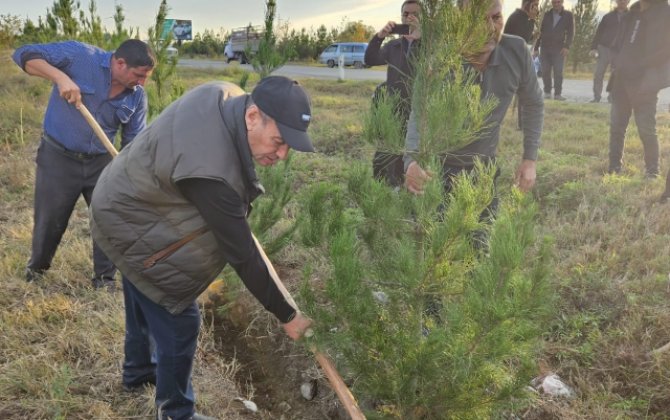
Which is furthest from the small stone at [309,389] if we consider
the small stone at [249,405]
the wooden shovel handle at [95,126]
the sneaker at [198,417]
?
the wooden shovel handle at [95,126]

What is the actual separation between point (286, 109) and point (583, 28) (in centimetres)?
2580

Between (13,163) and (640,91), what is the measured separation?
6820 millimetres

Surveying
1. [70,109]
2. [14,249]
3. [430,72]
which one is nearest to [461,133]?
[430,72]

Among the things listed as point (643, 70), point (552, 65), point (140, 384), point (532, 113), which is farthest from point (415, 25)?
point (552, 65)

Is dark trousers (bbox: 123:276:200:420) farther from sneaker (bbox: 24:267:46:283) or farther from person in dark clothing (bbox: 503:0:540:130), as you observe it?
person in dark clothing (bbox: 503:0:540:130)

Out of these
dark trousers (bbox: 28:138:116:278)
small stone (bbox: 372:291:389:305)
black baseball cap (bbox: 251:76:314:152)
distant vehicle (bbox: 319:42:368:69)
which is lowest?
small stone (bbox: 372:291:389:305)

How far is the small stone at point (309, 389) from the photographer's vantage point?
108 inches

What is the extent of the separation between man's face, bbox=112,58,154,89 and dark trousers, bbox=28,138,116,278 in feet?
1.64

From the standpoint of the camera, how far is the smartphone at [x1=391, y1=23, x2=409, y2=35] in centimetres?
372

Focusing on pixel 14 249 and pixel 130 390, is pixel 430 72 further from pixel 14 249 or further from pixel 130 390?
pixel 14 249

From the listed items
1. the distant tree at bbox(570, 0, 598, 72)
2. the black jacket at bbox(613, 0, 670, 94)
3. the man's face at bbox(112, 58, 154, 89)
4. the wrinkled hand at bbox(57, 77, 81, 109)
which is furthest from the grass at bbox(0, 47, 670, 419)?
the distant tree at bbox(570, 0, 598, 72)

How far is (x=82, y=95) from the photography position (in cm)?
306

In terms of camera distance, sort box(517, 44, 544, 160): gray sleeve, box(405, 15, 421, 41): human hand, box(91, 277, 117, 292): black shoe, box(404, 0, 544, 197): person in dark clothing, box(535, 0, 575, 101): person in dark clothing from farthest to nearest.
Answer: box(535, 0, 575, 101): person in dark clothing → box(91, 277, 117, 292): black shoe → box(517, 44, 544, 160): gray sleeve → box(404, 0, 544, 197): person in dark clothing → box(405, 15, 421, 41): human hand

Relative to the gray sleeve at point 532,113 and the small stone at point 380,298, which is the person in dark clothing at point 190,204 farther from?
the gray sleeve at point 532,113
